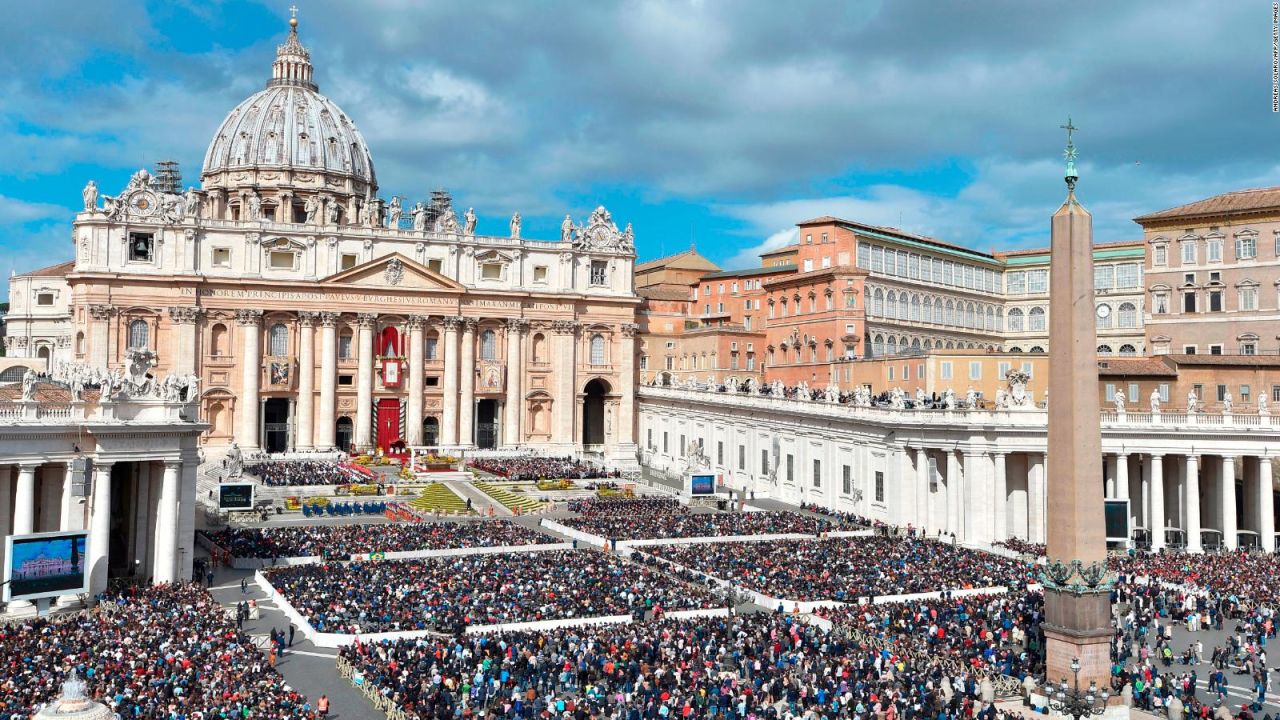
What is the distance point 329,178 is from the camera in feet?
323

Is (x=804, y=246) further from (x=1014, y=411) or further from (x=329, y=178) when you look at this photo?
(x=329, y=178)

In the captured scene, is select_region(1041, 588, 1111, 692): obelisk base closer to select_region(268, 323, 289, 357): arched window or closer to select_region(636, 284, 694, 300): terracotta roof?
select_region(268, 323, 289, 357): arched window

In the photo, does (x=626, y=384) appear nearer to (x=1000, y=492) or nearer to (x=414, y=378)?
(x=414, y=378)

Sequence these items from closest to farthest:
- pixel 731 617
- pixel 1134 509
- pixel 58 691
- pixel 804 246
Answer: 1. pixel 58 691
2. pixel 731 617
3. pixel 1134 509
4. pixel 804 246

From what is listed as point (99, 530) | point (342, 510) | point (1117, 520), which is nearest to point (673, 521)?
point (342, 510)

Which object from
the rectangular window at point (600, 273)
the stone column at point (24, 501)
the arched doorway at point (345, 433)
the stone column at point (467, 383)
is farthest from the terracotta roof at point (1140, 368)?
the arched doorway at point (345, 433)

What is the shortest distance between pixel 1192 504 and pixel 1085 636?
85.5ft

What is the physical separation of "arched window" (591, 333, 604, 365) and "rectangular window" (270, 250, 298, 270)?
23.3 meters

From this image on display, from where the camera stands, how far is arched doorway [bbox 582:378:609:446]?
3526 inches

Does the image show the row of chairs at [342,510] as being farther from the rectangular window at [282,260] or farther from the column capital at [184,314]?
the rectangular window at [282,260]

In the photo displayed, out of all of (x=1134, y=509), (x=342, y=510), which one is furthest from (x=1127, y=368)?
(x=342, y=510)

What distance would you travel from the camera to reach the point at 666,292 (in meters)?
98.2

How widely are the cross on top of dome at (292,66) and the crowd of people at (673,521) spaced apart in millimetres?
68924

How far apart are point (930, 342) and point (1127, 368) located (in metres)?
25.5
